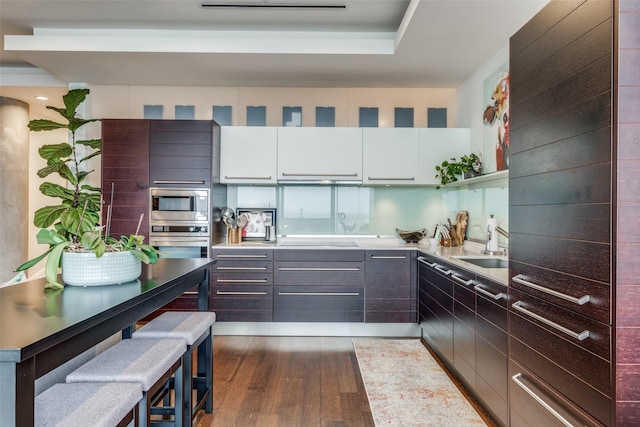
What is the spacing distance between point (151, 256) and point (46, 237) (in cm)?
41

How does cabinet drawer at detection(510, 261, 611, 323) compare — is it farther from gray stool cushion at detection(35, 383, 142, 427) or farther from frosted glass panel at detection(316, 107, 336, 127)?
frosted glass panel at detection(316, 107, 336, 127)

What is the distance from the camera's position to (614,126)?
3.92 feet

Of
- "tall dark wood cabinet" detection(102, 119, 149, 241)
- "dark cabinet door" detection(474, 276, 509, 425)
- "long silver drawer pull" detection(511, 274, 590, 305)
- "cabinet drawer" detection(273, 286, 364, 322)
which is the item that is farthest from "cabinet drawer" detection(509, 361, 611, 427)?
"tall dark wood cabinet" detection(102, 119, 149, 241)

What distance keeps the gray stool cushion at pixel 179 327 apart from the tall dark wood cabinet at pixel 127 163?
1.87 meters

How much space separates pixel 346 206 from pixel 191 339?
267 cm

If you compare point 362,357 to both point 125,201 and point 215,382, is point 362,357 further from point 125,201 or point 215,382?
point 125,201

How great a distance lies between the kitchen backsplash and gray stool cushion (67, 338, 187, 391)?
2.55 m

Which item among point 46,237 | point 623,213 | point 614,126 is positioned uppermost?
point 614,126

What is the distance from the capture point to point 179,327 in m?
1.94

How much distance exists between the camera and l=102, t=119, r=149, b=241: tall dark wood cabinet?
3.71 meters

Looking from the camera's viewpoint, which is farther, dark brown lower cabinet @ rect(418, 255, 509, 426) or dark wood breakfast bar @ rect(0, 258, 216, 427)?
dark brown lower cabinet @ rect(418, 255, 509, 426)

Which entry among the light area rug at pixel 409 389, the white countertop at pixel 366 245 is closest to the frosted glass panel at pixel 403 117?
the white countertop at pixel 366 245

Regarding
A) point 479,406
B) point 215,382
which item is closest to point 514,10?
point 479,406

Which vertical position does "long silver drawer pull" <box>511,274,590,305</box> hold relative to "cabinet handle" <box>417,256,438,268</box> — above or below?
above
